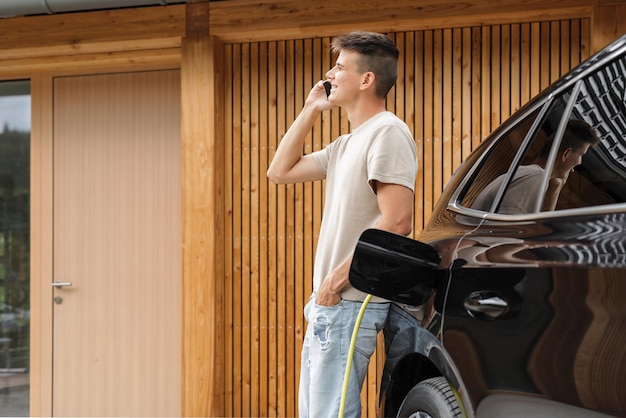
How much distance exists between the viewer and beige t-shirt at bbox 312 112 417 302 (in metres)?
2.98

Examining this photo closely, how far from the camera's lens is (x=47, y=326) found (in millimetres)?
7020

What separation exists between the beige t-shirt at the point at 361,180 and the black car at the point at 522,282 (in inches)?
7.5

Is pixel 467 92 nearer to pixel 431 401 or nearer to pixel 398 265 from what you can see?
pixel 398 265

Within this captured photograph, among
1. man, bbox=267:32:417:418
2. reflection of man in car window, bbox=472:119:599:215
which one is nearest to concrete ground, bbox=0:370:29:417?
man, bbox=267:32:417:418

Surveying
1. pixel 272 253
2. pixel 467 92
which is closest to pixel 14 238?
pixel 272 253

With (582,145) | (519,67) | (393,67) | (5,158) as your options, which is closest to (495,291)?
(582,145)

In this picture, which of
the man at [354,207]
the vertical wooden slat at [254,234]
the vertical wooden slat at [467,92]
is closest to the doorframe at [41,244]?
the vertical wooden slat at [254,234]

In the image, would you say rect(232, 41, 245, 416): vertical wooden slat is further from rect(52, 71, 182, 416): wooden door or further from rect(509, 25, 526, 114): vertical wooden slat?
rect(509, 25, 526, 114): vertical wooden slat

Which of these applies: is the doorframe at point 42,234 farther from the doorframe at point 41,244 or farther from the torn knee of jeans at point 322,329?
the torn knee of jeans at point 322,329

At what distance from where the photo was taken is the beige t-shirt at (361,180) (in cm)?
298

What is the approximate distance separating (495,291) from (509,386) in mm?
229

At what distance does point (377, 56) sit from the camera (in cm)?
327

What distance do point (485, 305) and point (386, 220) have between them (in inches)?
29.0

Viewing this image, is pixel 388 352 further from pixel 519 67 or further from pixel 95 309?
pixel 95 309
